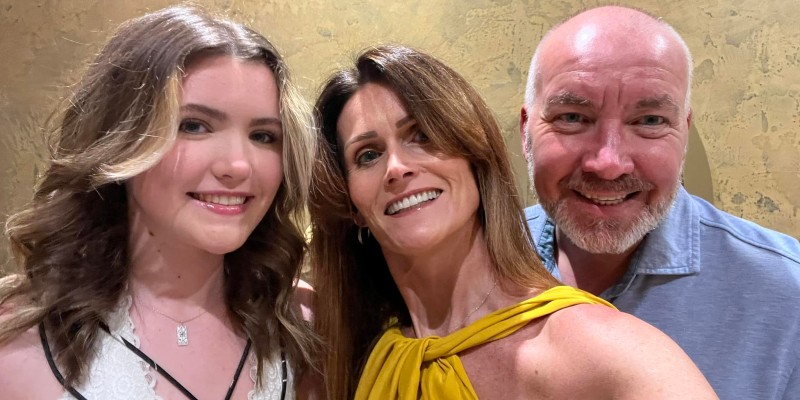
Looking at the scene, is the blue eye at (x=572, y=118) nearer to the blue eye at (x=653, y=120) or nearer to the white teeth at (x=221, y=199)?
the blue eye at (x=653, y=120)

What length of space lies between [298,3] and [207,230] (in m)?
1.51

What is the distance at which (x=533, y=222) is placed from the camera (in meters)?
1.96

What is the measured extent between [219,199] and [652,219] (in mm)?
1026

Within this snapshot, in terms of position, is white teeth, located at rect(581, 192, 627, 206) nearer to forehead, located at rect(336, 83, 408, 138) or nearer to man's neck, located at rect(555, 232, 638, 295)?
man's neck, located at rect(555, 232, 638, 295)

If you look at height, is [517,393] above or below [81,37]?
below

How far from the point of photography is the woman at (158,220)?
1.23 meters

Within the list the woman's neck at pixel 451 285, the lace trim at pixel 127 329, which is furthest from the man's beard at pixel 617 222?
the lace trim at pixel 127 329

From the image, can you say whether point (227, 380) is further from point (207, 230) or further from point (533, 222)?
point (533, 222)

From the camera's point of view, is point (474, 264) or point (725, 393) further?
point (725, 393)

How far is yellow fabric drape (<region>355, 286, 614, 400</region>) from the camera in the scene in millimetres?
1227

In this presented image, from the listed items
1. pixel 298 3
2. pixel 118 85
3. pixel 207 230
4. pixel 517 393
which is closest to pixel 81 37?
pixel 298 3

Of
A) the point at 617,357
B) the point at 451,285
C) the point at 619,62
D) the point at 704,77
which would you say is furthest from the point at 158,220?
the point at 704,77

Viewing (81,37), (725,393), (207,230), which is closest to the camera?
(207,230)

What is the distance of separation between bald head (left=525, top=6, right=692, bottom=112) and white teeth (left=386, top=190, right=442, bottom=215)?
61 cm
